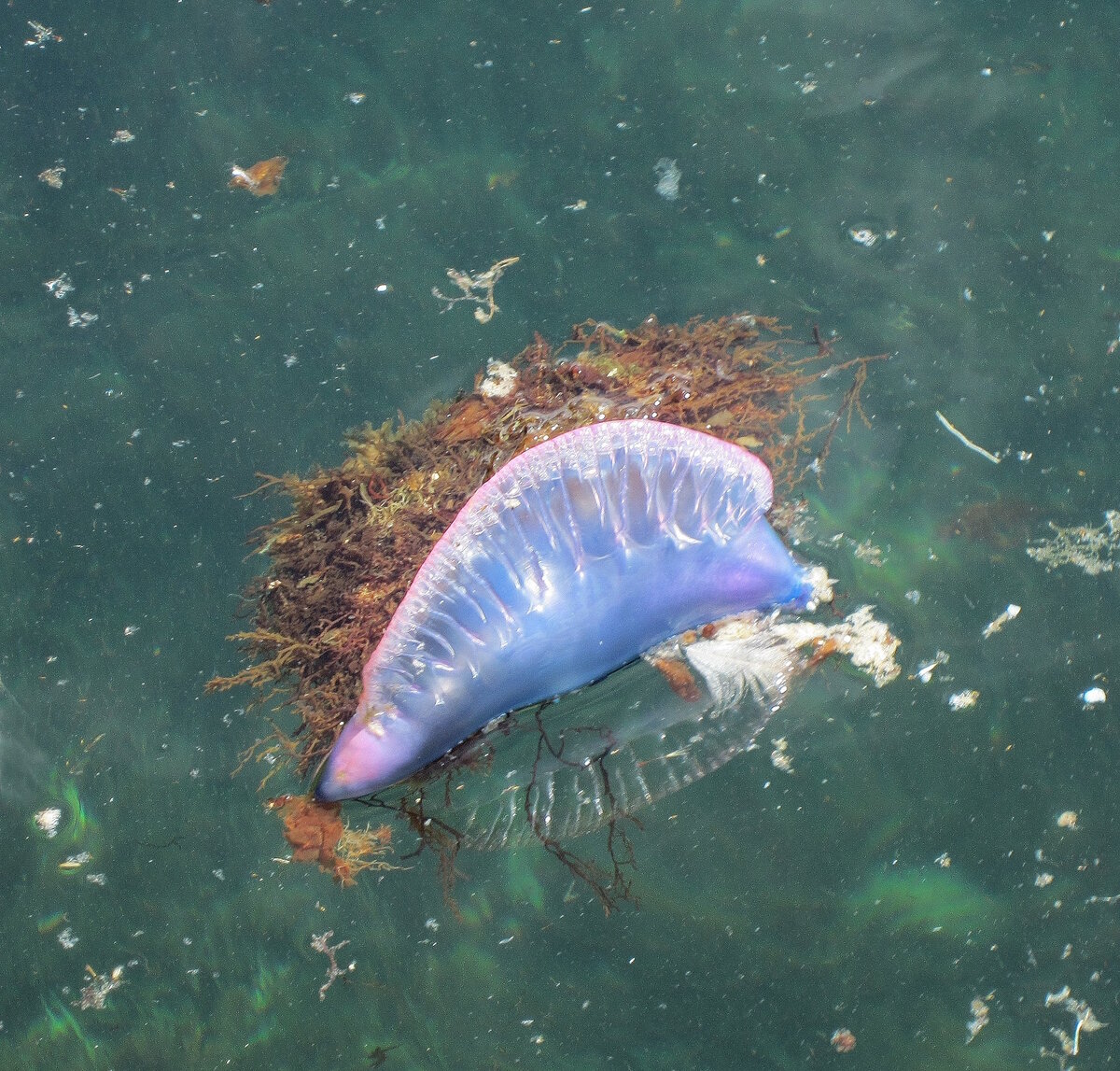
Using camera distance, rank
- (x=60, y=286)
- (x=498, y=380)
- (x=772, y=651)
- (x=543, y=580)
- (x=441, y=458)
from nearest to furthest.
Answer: (x=543, y=580) < (x=441, y=458) < (x=772, y=651) < (x=498, y=380) < (x=60, y=286)

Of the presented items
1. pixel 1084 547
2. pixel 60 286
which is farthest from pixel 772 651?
pixel 60 286

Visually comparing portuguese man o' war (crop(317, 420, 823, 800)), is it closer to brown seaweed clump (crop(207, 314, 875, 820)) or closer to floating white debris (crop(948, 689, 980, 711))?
brown seaweed clump (crop(207, 314, 875, 820))

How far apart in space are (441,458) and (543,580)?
1.73 feet

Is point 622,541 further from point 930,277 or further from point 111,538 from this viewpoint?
point 111,538

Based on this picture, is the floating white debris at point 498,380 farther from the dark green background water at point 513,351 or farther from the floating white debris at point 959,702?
the floating white debris at point 959,702

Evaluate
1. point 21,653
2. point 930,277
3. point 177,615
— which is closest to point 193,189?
point 177,615

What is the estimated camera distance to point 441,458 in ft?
8.61

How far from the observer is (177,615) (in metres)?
2.99

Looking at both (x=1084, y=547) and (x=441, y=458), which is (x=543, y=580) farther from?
(x=1084, y=547)

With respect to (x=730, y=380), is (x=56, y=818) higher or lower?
lower

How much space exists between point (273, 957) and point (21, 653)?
54.2 inches

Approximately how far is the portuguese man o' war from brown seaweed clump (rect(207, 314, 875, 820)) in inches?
6.0

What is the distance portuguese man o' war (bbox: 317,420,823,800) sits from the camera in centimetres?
238

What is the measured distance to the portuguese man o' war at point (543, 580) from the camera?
7.82 feet
